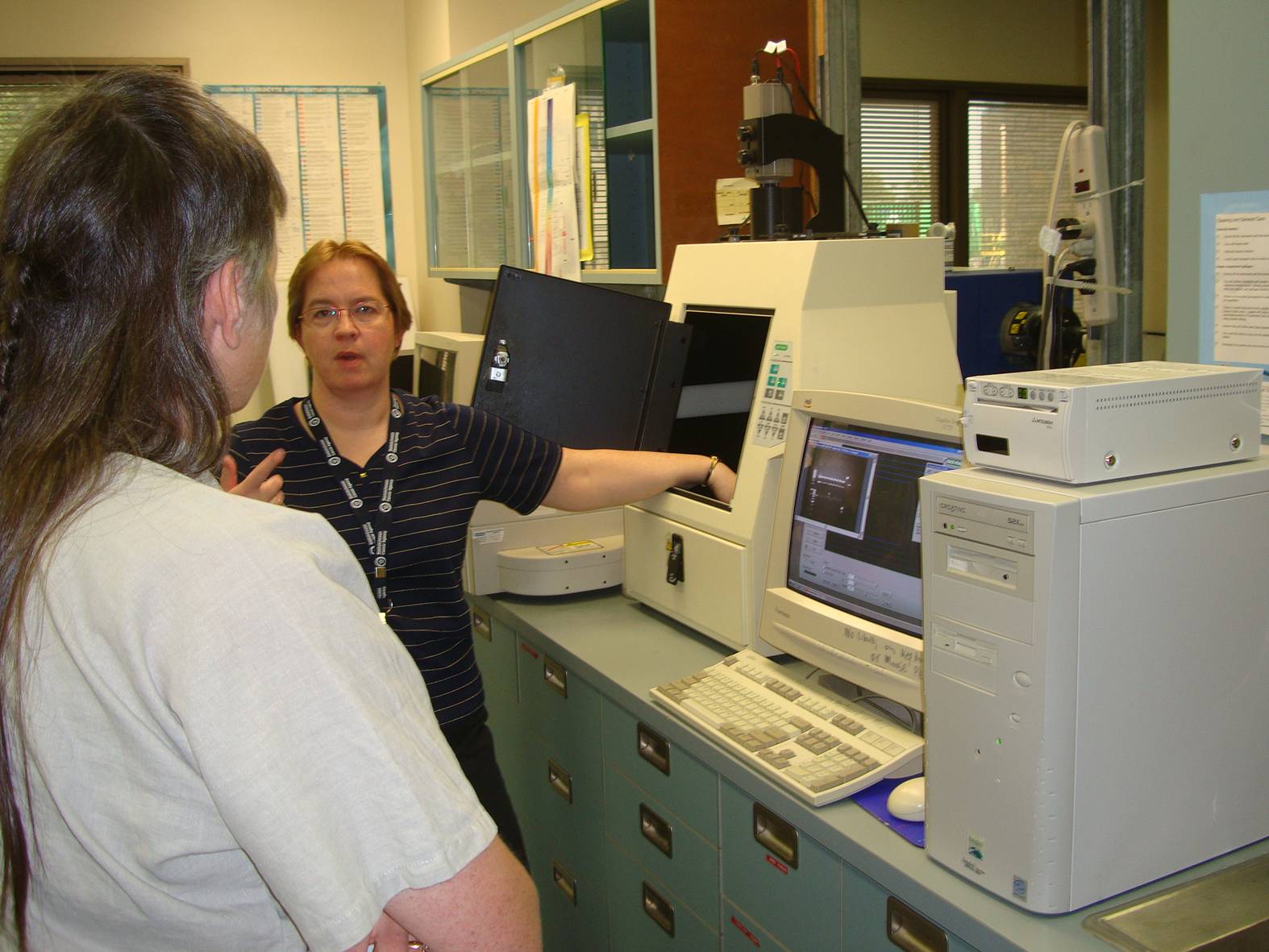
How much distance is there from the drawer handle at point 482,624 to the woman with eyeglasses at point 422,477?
37 cm

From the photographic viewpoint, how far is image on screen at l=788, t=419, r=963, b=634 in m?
1.36

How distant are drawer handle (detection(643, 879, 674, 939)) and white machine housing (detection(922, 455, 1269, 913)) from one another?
0.71 m

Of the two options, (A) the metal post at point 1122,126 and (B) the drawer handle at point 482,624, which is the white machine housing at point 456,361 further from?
(A) the metal post at point 1122,126

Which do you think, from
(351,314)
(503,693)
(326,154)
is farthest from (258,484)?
(326,154)

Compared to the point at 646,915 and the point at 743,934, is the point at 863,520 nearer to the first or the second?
the point at 743,934

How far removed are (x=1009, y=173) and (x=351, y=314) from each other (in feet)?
17.5

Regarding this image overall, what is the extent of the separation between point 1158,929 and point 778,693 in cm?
61

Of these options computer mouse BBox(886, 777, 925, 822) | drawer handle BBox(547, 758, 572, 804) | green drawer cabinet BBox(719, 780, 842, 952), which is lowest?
drawer handle BBox(547, 758, 572, 804)

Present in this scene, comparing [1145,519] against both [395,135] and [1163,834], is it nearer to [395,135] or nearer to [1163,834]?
[1163,834]

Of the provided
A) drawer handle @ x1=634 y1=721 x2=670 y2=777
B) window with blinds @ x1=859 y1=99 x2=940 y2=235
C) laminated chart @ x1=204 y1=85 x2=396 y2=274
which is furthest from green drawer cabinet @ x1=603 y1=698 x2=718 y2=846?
window with blinds @ x1=859 y1=99 x2=940 y2=235

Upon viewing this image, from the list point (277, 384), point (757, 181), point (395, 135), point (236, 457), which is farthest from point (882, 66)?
point (236, 457)

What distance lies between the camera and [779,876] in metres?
1.38

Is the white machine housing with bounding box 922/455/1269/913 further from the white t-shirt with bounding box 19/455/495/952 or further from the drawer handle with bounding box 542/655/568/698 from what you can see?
the drawer handle with bounding box 542/655/568/698

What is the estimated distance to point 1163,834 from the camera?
105cm
